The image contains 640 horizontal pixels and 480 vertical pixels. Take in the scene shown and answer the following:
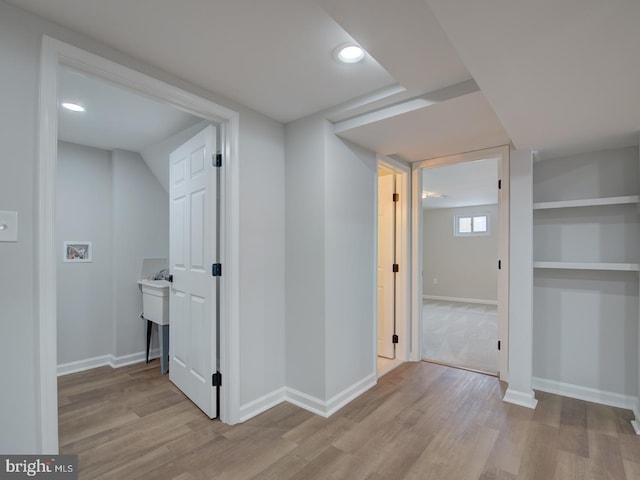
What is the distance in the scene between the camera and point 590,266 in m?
2.42

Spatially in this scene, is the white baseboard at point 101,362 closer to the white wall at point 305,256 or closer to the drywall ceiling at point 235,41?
the white wall at point 305,256

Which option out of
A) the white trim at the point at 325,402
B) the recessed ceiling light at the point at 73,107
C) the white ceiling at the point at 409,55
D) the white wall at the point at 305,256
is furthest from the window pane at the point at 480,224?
the recessed ceiling light at the point at 73,107

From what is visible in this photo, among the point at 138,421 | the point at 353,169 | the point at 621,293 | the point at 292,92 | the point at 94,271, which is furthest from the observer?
the point at 94,271

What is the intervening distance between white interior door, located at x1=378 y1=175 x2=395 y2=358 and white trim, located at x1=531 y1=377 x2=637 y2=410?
53.9 inches

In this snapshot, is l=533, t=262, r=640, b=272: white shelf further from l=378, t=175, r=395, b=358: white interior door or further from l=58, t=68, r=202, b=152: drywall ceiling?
l=58, t=68, r=202, b=152: drywall ceiling

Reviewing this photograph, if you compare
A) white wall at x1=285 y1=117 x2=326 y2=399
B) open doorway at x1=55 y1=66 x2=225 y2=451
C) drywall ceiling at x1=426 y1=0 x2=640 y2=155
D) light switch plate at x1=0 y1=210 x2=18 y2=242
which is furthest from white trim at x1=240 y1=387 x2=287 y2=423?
drywall ceiling at x1=426 y1=0 x2=640 y2=155

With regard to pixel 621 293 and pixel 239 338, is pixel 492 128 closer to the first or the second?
pixel 621 293

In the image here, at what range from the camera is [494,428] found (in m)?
2.17

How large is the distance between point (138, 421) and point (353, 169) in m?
2.46

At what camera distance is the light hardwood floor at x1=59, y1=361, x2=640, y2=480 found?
176 cm

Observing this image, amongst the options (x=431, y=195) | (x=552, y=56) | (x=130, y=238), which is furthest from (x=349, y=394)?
(x=431, y=195)

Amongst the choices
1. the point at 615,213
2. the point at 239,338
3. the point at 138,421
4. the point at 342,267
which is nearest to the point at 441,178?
the point at 615,213

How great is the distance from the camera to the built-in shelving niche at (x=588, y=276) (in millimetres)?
2459

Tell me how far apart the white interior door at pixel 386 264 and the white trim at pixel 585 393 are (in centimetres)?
137
